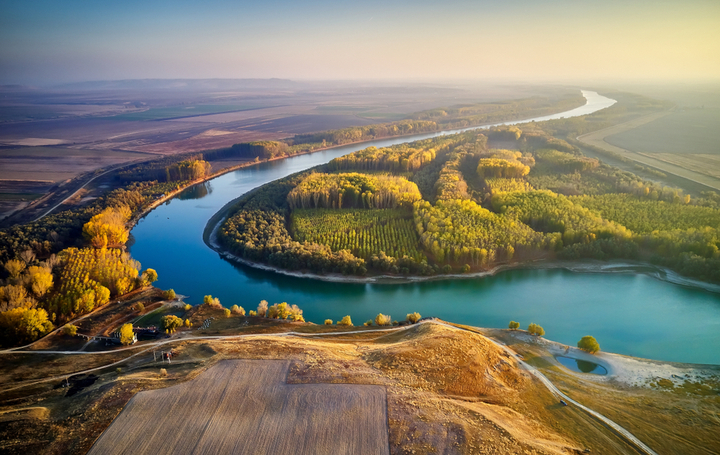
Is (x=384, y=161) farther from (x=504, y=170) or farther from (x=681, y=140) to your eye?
(x=681, y=140)

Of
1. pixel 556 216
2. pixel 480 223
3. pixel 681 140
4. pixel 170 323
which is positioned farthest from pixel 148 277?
pixel 681 140

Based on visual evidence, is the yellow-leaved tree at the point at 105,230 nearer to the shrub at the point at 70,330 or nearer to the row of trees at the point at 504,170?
the shrub at the point at 70,330

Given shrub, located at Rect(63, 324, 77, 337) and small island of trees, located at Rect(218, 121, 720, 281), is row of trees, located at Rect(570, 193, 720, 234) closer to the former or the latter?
small island of trees, located at Rect(218, 121, 720, 281)

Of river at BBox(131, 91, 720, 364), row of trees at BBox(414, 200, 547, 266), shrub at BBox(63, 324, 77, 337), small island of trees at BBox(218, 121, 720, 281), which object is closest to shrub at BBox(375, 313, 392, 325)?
river at BBox(131, 91, 720, 364)

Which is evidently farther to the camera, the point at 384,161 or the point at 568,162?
the point at 384,161

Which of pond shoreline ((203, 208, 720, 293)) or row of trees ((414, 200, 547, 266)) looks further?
row of trees ((414, 200, 547, 266))
